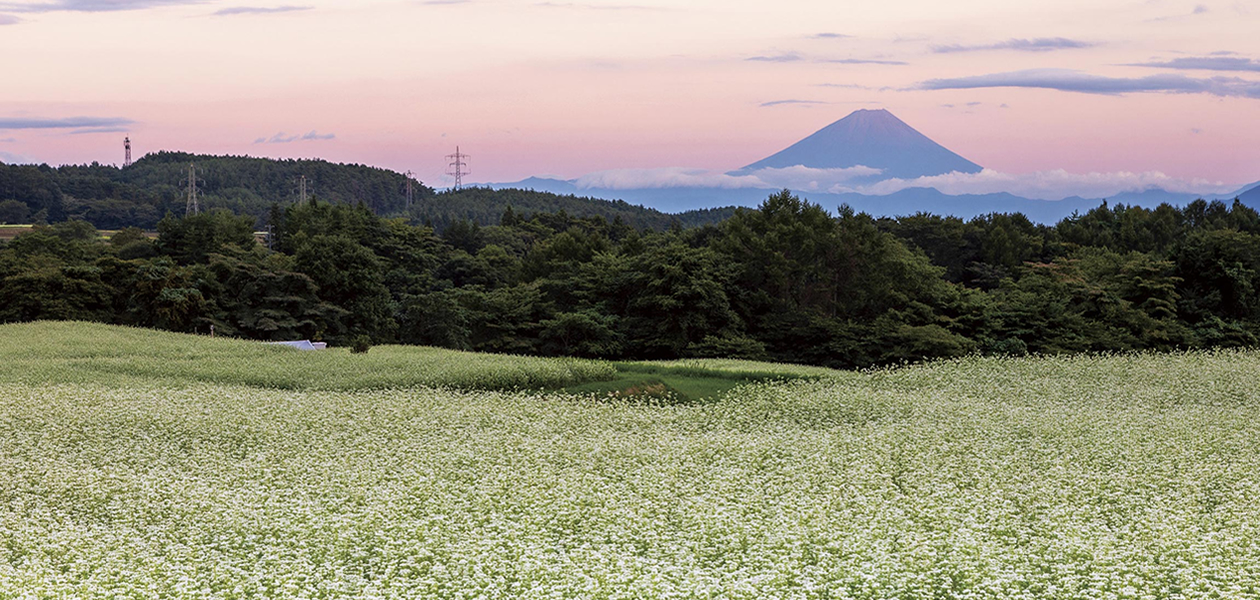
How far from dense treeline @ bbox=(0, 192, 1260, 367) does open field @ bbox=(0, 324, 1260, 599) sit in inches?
922

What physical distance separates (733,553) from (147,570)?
645 cm

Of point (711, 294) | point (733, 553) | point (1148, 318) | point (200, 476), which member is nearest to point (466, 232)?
point (711, 294)

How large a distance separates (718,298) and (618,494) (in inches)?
1476

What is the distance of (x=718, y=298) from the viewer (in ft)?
169

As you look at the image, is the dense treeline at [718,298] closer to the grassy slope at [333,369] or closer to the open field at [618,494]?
the grassy slope at [333,369]

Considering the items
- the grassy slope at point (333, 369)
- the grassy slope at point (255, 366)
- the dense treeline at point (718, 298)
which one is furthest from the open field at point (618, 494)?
the dense treeline at point (718, 298)

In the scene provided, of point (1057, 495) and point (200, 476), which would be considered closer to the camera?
point (1057, 495)

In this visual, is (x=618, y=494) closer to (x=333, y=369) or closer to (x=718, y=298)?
(x=333, y=369)

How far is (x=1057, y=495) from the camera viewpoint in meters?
14.8

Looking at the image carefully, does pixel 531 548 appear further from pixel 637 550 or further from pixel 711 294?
pixel 711 294

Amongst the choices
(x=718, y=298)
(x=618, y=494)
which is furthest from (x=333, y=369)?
(x=718, y=298)

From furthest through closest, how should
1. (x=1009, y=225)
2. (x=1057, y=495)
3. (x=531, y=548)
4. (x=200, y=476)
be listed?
(x=1009, y=225), (x=200, y=476), (x=1057, y=495), (x=531, y=548)

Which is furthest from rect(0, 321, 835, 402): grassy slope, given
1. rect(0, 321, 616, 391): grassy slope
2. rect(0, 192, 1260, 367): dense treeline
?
rect(0, 192, 1260, 367): dense treeline

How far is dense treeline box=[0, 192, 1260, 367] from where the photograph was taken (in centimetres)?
5109
